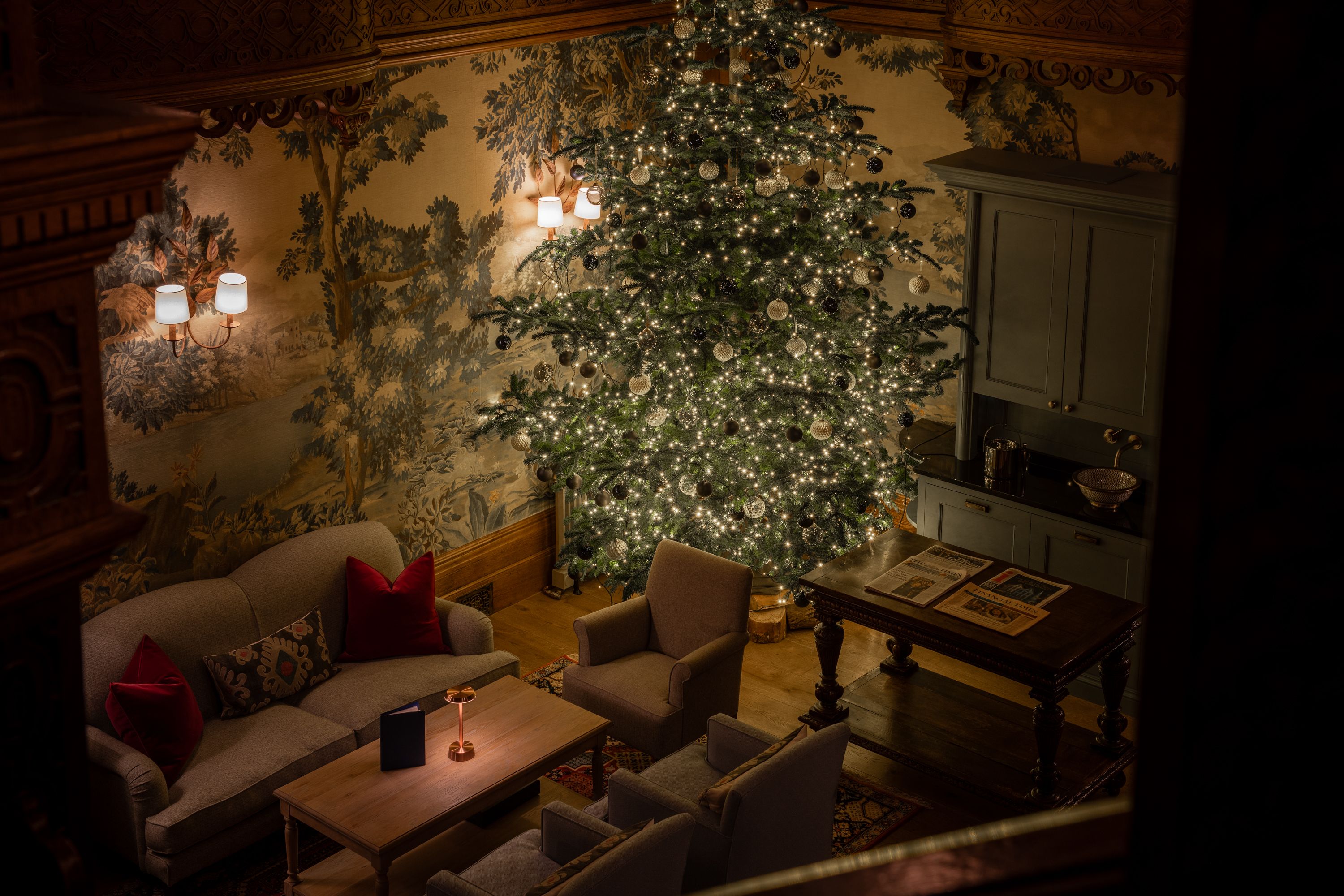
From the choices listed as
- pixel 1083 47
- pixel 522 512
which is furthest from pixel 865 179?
pixel 522 512

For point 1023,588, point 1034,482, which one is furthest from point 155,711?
point 1034,482

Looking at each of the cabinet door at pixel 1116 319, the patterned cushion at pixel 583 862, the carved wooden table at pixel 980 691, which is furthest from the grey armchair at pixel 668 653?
the cabinet door at pixel 1116 319

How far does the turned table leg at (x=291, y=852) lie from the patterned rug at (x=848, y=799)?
1119mm

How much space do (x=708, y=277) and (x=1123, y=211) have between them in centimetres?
190

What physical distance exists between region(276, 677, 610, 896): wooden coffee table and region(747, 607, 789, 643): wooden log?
162 cm

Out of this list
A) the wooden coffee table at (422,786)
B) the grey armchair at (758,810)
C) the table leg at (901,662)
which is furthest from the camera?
the table leg at (901,662)

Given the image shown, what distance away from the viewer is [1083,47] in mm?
5594

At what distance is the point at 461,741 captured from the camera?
4852mm

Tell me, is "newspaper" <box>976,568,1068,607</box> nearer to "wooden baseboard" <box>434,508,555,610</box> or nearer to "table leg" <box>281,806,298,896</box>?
"wooden baseboard" <box>434,508,555,610</box>

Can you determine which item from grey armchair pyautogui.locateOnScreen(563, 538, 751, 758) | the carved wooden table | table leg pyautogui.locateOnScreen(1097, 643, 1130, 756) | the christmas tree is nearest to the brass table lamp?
grey armchair pyautogui.locateOnScreen(563, 538, 751, 758)

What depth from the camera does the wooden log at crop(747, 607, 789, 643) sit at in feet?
21.7

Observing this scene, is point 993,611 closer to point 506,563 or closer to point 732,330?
point 732,330

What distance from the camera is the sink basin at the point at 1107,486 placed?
5.71m

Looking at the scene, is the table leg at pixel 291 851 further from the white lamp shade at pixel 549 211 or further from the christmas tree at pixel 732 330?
the white lamp shade at pixel 549 211
